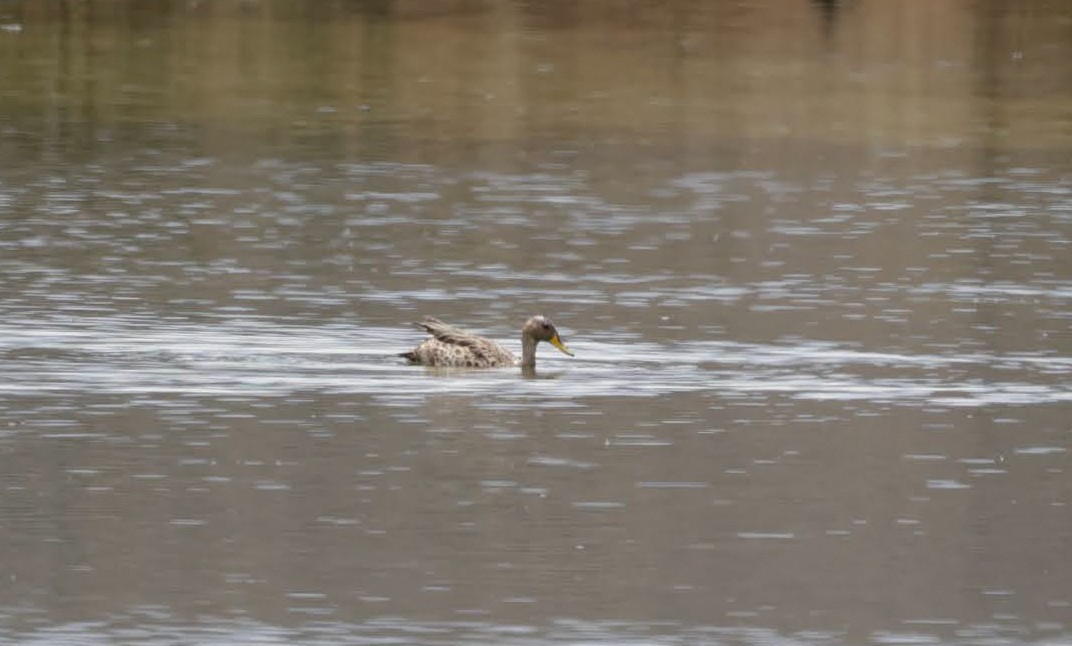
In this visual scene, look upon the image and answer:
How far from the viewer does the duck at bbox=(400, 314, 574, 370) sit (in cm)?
2091

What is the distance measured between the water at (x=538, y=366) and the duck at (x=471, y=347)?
0.26 meters

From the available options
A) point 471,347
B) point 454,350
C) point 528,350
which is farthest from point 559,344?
point 454,350

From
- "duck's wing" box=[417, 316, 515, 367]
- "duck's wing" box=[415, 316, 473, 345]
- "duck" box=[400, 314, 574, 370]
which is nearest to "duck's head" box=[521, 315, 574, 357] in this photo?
"duck" box=[400, 314, 574, 370]

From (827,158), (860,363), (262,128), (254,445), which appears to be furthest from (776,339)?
(262,128)

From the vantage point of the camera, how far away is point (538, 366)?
21453 millimetres

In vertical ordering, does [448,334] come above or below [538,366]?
above

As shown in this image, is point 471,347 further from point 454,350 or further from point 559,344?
point 559,344

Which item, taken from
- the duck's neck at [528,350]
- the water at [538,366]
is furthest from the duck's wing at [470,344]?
the water at [538,366]

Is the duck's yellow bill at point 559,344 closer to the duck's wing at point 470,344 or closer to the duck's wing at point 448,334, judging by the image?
the duck's wing at point 470,344

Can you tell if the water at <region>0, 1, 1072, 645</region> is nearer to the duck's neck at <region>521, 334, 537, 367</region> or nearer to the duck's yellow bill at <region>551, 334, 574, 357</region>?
the duck's yellow bill at <region>551, 334, 574, 357</region>

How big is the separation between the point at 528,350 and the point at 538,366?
0.33 m

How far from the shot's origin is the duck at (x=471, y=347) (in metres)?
20.9

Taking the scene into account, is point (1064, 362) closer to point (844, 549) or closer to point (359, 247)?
point (844, 549)

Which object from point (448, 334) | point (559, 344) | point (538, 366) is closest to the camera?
point (448, 334)
